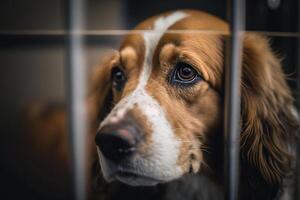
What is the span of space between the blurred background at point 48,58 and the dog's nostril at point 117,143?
0.26m

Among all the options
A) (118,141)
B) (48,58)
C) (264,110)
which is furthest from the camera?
(48,58)

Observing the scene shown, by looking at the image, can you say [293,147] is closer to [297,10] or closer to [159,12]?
[297,10]

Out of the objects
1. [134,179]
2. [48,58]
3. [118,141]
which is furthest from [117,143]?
[48,58]

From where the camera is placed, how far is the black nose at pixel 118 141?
1130 millimetres

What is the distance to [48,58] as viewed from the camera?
1555mm

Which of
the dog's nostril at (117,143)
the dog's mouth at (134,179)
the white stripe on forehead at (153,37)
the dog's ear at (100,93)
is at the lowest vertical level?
the dog's mouth at (134,179)

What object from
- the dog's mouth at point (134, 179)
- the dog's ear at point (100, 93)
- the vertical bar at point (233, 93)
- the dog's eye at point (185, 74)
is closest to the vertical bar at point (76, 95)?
the dog's ear at point (100, 93)

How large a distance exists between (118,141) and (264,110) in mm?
417

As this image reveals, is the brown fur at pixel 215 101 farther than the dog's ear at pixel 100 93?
No

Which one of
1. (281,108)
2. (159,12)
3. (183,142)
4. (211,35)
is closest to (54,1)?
(159,12)

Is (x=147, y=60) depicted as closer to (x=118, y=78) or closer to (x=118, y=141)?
(x=118, y=78)

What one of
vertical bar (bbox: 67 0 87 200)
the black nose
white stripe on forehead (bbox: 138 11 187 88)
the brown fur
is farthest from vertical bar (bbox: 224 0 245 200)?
vertical bar (bbox: 67 0 87 200)

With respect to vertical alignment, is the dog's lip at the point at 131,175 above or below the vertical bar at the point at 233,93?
below

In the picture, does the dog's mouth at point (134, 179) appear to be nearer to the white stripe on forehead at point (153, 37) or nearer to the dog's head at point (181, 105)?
the dog's head at point (181, 105)
